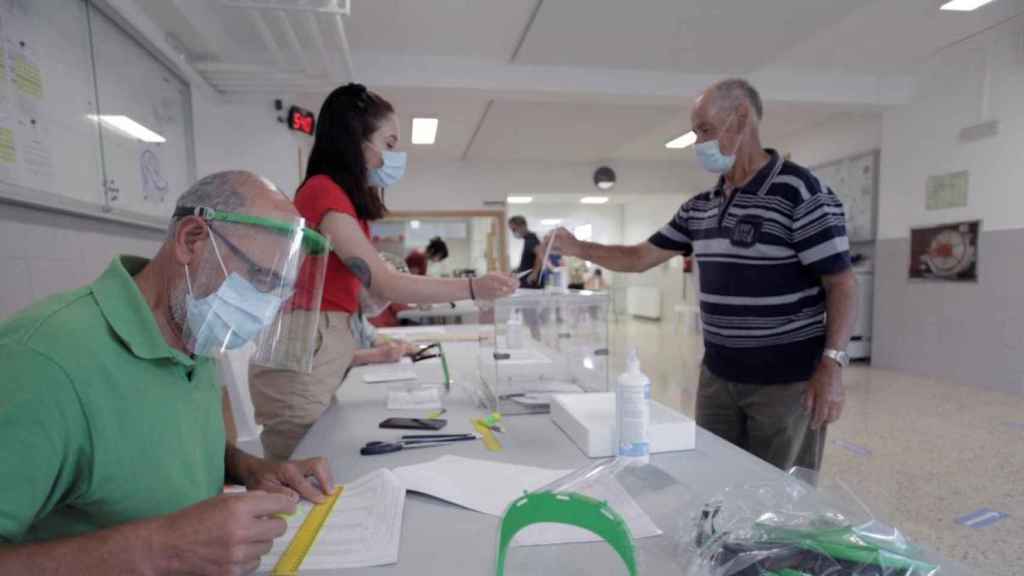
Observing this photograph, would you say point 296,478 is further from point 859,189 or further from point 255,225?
point 859,189

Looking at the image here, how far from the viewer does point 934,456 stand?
2654 millimetres

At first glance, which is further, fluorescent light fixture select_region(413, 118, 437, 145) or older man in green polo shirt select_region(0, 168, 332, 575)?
fluorescent light fixture select_region(413, 118, 437, 145)

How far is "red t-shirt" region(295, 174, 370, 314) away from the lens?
1.20 meters

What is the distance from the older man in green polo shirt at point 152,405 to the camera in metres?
0.54

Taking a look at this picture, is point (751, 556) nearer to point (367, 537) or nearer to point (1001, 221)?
point (367, 537)

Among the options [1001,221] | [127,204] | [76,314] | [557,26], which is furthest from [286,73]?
[1001,221]

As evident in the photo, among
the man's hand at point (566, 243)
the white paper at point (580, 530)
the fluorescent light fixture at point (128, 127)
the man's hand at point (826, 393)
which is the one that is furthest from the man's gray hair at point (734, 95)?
the fluorescent light fixture at point (128, 127)

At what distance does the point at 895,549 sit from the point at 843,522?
0.06 meters

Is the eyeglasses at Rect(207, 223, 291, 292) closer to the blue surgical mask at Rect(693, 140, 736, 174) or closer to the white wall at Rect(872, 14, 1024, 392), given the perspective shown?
the blue surgical mask at Rect(693, 140, 736, 174)

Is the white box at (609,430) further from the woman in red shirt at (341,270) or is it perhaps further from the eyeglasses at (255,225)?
the eyeglasses at (255,225)

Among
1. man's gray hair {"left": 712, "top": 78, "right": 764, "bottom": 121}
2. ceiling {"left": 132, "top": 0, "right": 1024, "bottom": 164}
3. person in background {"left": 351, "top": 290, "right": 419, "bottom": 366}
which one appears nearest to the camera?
man's gray hair {"left": 712, "top": 78, "right": 764, "bottom": 121}

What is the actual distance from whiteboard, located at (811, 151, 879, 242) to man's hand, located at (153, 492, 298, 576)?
5.69 meters

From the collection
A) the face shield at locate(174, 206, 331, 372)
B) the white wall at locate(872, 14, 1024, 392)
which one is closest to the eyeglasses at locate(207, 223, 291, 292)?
the face shield at locate(174, 206, 331, 372)

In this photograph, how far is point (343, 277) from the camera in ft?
4.19
